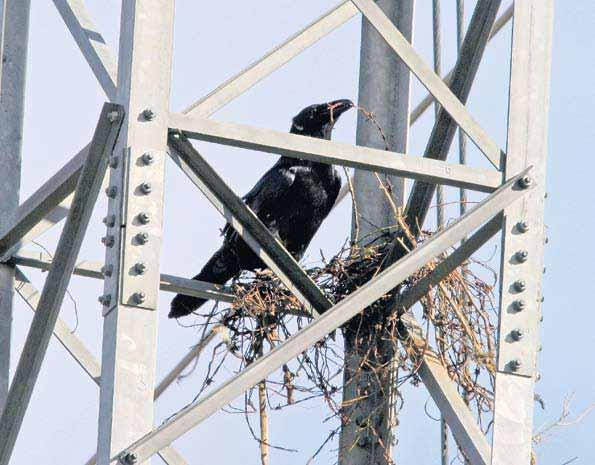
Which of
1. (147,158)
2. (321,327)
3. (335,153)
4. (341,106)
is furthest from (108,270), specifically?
(341,106)

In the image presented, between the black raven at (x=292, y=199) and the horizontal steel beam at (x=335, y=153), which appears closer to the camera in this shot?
the horizontal steel beam at (x=335, y=153)

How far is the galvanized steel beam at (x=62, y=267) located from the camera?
4.09 m

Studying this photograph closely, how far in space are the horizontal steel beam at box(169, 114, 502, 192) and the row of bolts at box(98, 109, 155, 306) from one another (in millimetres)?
135

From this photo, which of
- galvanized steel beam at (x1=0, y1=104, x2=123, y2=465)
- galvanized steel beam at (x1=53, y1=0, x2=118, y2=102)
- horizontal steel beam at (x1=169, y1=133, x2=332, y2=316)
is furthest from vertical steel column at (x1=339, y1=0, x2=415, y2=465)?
galvanized steel beam at (x1=0, y1=104, x2=123, y2=465)

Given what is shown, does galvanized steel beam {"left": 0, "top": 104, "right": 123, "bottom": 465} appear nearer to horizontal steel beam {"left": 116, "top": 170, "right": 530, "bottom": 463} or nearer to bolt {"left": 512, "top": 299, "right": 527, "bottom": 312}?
horizontal steel beam {"left": 116, "top": 170, "right": 530, "bottom": 463}

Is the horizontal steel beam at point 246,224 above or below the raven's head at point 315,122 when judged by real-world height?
below

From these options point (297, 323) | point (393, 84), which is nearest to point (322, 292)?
point (297, 323)

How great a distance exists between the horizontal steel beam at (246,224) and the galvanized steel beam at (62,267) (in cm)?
18

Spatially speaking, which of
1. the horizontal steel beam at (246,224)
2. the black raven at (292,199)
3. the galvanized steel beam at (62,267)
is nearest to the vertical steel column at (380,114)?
the horizontal steel beam at (246,224)

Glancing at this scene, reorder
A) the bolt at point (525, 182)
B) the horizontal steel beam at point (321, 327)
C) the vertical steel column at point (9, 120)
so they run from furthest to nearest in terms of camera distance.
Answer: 1. the vertical steel column at point (9, 120)
2. the bolt at point (525, 182)
3. the horizontal steel beam at point (321, 327)

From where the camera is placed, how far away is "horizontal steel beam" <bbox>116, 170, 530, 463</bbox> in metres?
3.75

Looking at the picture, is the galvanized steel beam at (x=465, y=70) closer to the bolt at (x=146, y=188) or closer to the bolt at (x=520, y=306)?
the bolt at (x=520, y=306)

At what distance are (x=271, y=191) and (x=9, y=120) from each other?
2.22 m

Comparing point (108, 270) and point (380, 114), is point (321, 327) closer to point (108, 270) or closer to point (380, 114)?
point (108, 270)
